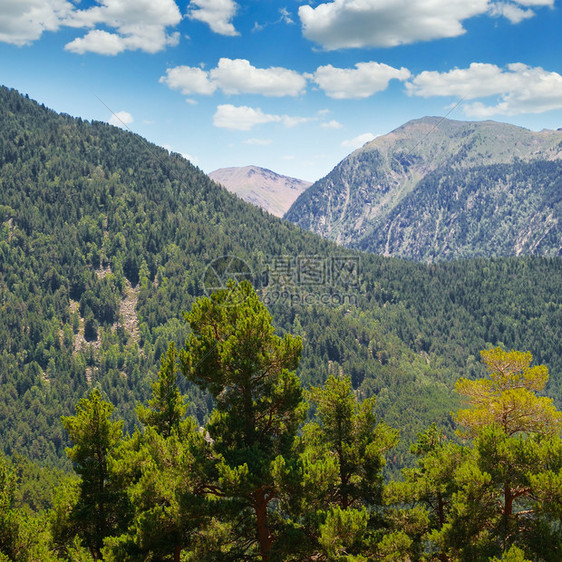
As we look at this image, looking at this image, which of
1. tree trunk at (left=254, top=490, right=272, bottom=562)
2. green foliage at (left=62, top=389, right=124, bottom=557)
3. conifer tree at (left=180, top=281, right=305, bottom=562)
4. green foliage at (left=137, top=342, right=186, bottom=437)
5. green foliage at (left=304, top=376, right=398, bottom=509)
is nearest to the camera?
conifer tree at (left=180, top=281, right=305, bottom=562)

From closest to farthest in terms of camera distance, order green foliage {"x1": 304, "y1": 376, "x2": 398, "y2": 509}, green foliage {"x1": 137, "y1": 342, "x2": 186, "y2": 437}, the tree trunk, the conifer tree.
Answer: the conifer tree → the tree trunk → green foliage {"x1": 304, "y1": 376, "x2": 398, "y2": 509} → green foliage {"x1": 137, "y1": 342, "x2": 186, "y2": 437}

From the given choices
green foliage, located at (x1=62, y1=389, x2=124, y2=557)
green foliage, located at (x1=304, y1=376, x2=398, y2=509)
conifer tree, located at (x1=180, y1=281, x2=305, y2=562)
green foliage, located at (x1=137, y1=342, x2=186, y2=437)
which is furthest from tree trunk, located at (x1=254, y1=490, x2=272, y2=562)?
green foliage, located at (x1=137, y1=342, x2=186, y2=437)

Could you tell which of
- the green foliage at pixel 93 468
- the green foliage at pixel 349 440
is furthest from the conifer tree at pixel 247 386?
the green foliage at pixel 93 468

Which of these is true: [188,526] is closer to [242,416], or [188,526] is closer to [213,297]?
[242,416]

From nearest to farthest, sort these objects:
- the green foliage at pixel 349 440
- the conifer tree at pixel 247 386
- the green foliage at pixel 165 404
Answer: the conifer tree at pixel 247 386 < the green foliage at pixel 349 440 < the green foliage at pixel 165 404

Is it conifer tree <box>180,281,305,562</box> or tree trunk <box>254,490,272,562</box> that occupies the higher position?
conifer tree <box>180,281,305,562</box>

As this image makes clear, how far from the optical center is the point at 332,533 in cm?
2525

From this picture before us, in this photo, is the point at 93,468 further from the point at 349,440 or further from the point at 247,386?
the point at 349,440

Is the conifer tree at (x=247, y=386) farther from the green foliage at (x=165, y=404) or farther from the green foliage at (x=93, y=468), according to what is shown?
the green foliage at (x=165, y=404)

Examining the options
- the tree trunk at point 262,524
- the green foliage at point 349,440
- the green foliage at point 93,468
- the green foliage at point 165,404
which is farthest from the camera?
the green foliage at point 165,404

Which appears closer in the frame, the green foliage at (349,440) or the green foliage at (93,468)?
the green foliage at (93,468)

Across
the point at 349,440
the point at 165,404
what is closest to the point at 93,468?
the point at 165,404

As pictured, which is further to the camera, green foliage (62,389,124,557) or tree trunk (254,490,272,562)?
green foliage (62,389,124,557)

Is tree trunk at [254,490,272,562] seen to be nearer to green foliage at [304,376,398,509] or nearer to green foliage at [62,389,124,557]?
green foliage at [304,376,398,509]
